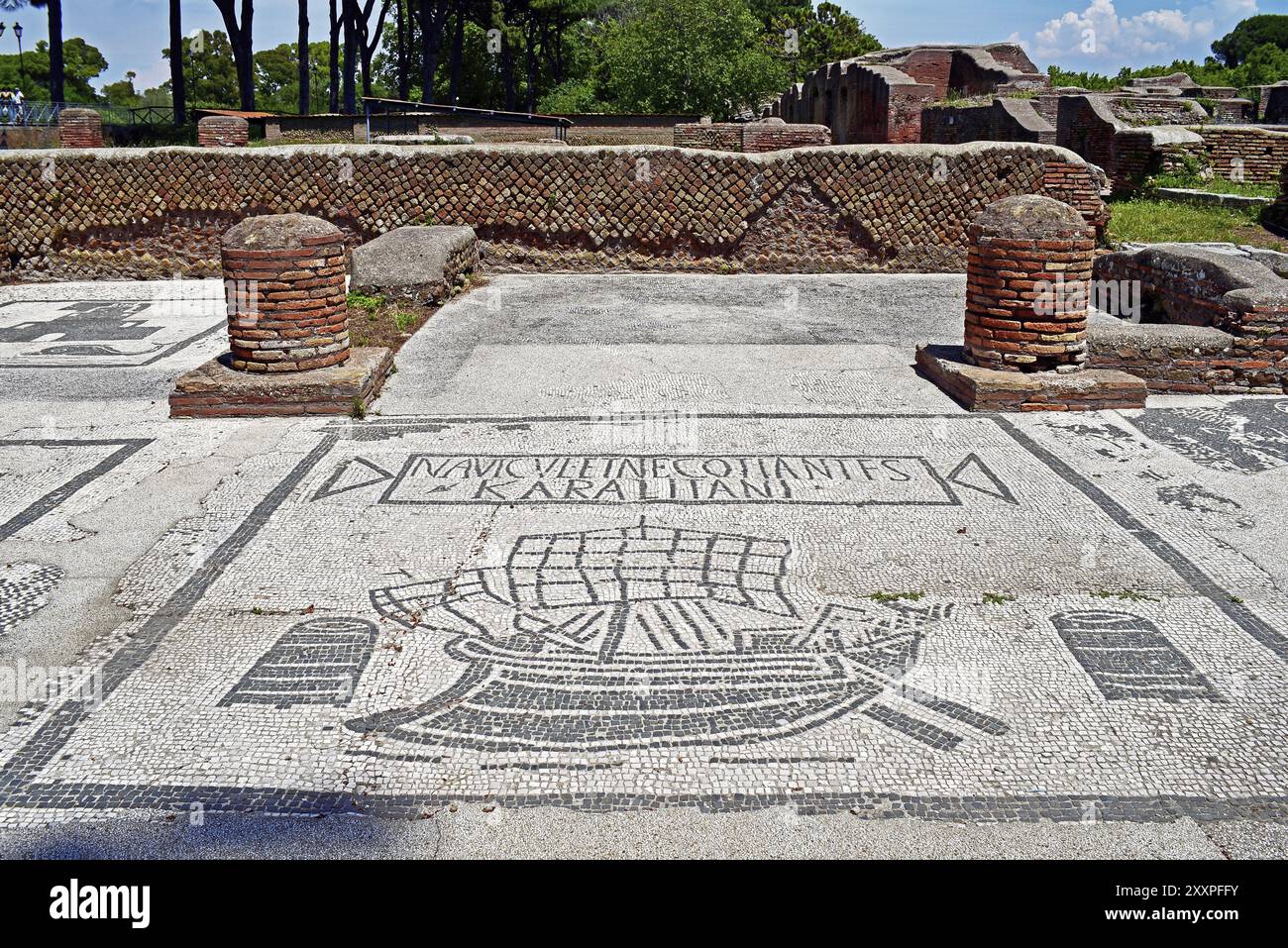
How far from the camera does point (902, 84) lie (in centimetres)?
1634

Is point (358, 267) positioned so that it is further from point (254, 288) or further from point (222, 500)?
point (222, 500)

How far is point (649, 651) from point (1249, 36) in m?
60.8

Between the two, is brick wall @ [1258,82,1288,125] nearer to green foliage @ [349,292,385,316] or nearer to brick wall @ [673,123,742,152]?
brick wall @ [673,123,742,152]

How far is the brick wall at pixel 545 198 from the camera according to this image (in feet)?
30.2

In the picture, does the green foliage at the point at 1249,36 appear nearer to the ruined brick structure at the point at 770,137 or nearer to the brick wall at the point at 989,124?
the brick wall at the point at 989,124

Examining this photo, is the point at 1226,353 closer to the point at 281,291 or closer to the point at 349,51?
the point at 281,291

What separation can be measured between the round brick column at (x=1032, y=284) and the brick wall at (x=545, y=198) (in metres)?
3.93

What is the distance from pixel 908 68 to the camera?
807 inches

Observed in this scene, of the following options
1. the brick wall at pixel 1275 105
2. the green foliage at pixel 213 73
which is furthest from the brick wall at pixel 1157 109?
the green foliage at pixel 213 73

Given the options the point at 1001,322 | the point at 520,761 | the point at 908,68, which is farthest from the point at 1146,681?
the point at 908,68

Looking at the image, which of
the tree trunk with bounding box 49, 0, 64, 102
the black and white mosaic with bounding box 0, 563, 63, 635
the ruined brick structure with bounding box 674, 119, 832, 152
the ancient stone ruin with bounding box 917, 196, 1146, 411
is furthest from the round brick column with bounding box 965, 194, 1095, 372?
the tree trunk with bounding box 49, 0, 64, 102

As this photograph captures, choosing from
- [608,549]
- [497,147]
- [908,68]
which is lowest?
[608,549]

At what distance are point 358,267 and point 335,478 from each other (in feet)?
11.8

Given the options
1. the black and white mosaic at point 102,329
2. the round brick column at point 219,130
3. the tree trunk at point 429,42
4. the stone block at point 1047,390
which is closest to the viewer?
the stone block at point 1047,390
